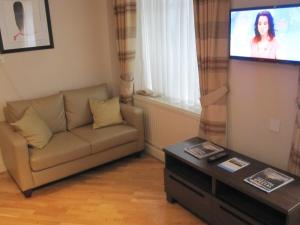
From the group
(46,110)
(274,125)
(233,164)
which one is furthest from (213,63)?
(46,110)

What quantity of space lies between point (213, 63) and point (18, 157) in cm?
196

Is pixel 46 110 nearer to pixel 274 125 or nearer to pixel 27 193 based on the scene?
pixel 27 193

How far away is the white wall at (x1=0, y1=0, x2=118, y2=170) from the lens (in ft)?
11.7

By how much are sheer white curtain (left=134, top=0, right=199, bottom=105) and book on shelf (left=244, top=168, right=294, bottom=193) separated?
1.15m

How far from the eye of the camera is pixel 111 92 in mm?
4250

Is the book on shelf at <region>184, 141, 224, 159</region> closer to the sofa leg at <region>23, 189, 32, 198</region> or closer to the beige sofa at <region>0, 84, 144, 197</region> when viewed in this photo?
the beige sofa at <region>0, 84, 144, 197</region>

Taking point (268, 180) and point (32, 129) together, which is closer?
point (268, 180)

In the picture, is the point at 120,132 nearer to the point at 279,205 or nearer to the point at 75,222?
the point at 75,222

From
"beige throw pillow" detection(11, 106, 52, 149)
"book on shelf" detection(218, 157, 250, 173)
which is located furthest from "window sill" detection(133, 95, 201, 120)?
"beige throw pillow" detection(11, 106, 52, 149)

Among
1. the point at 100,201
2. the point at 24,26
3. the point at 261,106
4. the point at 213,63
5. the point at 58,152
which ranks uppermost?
the point at 24,26

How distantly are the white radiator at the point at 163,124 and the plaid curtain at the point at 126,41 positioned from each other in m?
0.18

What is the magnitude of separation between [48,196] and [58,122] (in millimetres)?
870

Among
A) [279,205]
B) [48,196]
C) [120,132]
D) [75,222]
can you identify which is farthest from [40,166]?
[279,205]

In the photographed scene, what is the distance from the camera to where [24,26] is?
3.50 meters
